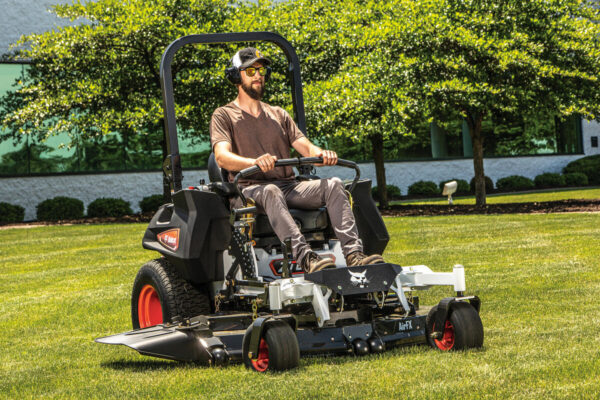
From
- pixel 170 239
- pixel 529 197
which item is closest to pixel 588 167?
pixel 529 197

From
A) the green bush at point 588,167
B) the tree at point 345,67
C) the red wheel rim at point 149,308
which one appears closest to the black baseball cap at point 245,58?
the red wheel rim at point 149,308

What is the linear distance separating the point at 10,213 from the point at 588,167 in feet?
72.9

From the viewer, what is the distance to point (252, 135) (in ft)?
20.6

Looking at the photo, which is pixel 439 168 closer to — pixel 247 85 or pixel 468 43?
pixel 468 43

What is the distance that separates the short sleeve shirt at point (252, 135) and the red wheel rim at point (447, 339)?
1.53 metres

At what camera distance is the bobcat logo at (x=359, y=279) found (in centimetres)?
518

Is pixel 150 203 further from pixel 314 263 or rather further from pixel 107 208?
pixel 314 263

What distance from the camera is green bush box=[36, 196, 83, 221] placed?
26.0 meters

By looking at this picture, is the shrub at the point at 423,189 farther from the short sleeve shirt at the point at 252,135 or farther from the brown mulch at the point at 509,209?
the short sleeve shirt at the point at 252,135

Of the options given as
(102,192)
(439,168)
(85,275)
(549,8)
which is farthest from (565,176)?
(85,275)

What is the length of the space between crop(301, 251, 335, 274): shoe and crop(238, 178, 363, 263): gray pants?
39 millimetres

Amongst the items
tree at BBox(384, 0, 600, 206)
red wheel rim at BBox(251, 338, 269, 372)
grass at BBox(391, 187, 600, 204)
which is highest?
tree at BBox(384, 0, 600, 206)

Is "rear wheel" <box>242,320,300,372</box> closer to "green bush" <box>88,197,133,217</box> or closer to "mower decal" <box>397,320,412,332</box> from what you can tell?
"mower decal" <box>397,320,412,332</box>

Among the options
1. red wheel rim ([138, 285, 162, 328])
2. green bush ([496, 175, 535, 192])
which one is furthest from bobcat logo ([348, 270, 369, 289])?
green bush ([496, 175, 535, 192])
